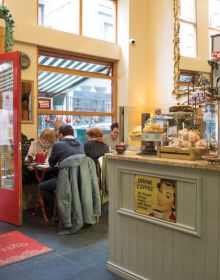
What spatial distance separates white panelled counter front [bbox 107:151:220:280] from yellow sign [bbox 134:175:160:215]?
16 millimetres

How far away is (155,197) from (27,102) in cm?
317

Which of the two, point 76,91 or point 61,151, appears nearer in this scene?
point 61,151

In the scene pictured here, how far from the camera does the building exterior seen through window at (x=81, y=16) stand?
5.39m

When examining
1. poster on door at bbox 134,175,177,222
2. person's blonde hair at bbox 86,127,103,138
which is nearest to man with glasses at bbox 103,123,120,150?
person's blonde hair at bbox 86,127,103,138

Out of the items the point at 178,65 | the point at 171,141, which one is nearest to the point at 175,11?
the point at 178,65

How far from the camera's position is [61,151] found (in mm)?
3992

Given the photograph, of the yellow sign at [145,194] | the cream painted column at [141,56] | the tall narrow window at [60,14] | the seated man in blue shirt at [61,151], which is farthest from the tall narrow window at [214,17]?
the tall narrow window at [60,14]

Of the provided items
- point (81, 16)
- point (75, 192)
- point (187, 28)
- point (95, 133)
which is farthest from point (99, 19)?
point (75, 192)

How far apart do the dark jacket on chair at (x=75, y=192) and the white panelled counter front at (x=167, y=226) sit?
99 cm

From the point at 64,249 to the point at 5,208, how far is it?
4.18 ft

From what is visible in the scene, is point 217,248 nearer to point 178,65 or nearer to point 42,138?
point 42,138

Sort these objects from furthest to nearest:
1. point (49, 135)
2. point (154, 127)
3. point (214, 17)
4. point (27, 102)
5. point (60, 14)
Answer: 1. point (60, 14)
2. point (27, 102)
3. point (49, 135)
4. point (214, 17)
5. point (154, 127)

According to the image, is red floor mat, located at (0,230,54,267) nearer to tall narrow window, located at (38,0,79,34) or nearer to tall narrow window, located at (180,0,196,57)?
tall narrow window, located at (180,0,196,57)

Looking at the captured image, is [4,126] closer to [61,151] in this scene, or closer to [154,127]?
[61,151]
